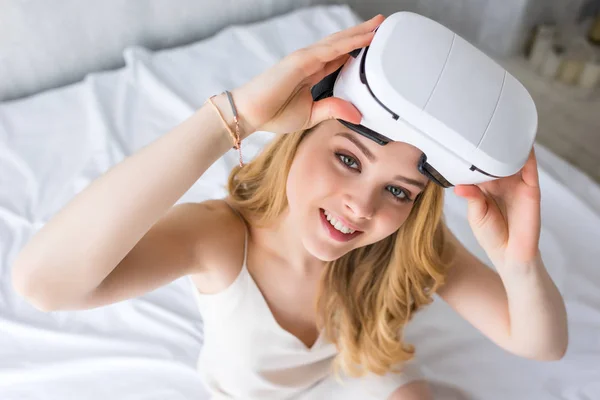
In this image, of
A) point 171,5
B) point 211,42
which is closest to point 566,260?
point 211,42

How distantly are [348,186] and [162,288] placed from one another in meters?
0.67

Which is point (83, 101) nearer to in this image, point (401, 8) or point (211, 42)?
point (211, 42)

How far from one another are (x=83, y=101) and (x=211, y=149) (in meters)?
1.02

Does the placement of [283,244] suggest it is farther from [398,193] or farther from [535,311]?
[535,311]

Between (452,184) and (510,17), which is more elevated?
(452,184)

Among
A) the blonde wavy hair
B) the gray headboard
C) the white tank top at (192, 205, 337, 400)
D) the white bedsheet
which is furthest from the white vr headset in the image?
the gray headboard

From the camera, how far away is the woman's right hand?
2.10 ft

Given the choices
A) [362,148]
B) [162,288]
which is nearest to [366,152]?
[362,148]

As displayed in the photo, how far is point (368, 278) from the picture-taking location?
980 millimetres

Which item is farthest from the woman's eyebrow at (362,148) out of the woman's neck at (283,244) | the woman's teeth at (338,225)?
the woman's neck at (283,244)

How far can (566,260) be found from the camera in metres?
1.33

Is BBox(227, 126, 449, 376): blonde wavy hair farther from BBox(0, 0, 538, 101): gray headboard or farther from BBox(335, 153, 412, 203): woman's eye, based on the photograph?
BBox(0, 0, 538, 101): gray headboard

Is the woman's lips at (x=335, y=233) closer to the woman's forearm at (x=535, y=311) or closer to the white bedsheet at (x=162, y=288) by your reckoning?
the woman's forearm at (x=535, y=311)

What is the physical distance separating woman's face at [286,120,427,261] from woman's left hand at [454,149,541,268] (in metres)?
0.11
